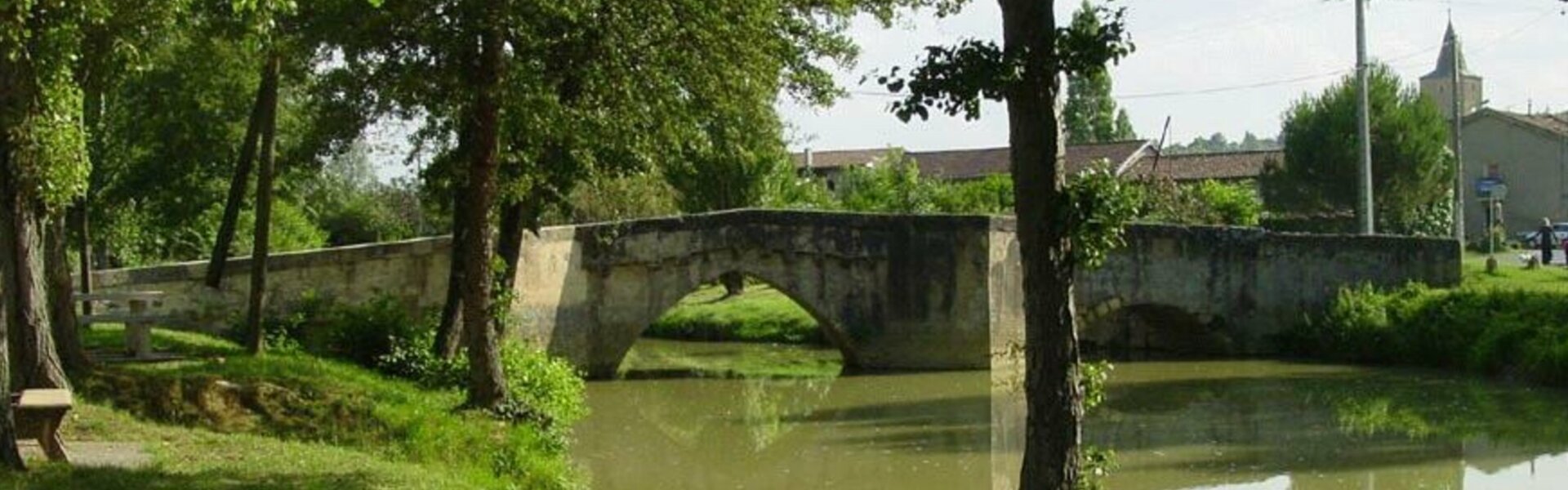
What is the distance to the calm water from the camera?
17.9 metres

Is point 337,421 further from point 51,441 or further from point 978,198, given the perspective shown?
point 978,198

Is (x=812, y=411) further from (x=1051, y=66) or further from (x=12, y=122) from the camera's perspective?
(x=1051, y=66)

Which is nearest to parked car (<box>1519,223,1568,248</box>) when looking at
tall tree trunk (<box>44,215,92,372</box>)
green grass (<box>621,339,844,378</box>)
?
green grass (<box>621,339,844,378</box>)

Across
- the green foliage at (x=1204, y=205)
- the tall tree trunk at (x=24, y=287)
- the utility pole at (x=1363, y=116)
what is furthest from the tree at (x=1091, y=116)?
the tall tree trunk at (x=24, y=287)

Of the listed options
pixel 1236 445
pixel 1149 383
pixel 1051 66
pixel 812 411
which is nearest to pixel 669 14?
pixel 1051 66

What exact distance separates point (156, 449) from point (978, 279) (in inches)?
751

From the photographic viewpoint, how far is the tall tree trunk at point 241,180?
16.8 meters

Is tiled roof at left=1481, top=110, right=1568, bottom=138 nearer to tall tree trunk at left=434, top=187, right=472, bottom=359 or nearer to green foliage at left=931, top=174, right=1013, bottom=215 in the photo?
green foliage at left=931, top=174, right=1013, bottom=215

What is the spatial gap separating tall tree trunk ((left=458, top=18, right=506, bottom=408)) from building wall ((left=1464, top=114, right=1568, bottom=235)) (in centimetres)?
4793

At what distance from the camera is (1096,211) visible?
322 inches

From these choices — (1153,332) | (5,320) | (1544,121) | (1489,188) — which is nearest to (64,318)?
(5,320)

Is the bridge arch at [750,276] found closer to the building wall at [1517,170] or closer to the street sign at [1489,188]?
the street sign at [1489,188]

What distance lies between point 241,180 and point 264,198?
1.47 metres

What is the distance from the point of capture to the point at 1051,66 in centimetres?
812
